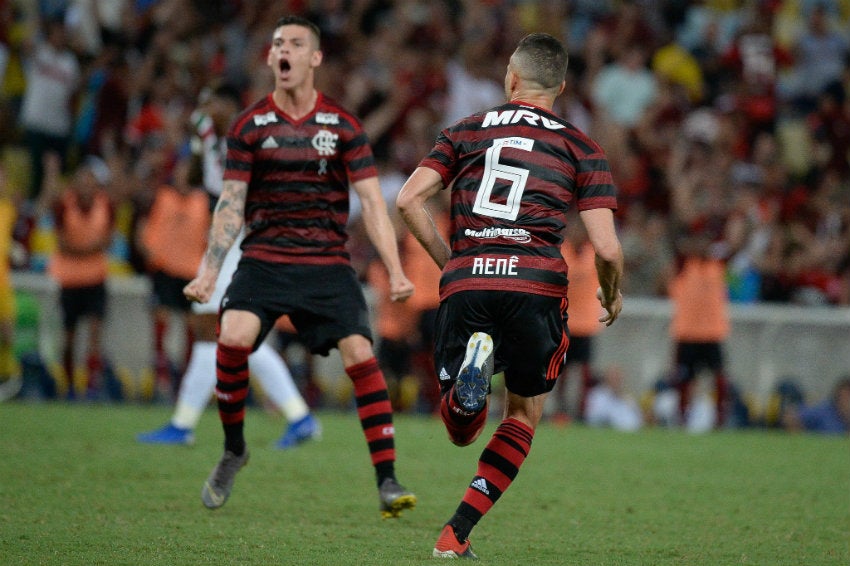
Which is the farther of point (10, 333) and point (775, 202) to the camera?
point (775, 202)

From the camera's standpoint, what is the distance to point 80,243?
45.0ft

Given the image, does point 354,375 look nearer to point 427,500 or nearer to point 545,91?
point 427,500

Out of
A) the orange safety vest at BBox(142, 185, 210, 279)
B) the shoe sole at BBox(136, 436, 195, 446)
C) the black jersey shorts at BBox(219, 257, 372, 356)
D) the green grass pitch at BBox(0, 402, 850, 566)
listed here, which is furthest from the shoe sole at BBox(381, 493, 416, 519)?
the orange safety vest at BBox(142, 185, 210, 279)

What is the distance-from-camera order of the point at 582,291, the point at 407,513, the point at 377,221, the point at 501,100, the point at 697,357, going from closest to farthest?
1. the point at 377,221
2. the point at 407,513
3. the point at 582,291
4. the point at 697,357
5. the point at 501,100

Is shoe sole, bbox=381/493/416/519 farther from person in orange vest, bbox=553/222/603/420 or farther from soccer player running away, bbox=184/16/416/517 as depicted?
person in orange vest, bbox=553/222/603/420

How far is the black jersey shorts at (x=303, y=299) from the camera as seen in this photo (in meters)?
6.60

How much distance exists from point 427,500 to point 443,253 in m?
2.27

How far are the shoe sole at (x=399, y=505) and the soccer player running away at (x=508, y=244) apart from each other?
32.5 inches

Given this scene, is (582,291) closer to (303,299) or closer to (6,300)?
(6,300)

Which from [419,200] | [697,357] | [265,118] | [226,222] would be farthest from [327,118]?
[697,357]

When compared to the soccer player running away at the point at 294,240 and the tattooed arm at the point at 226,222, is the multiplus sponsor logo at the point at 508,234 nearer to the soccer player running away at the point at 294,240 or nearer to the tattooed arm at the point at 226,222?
the soccer player running away at the point at 294,240

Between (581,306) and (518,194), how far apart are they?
336 inches

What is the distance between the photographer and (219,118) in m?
9.26

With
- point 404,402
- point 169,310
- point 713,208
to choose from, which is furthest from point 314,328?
point 713,208
